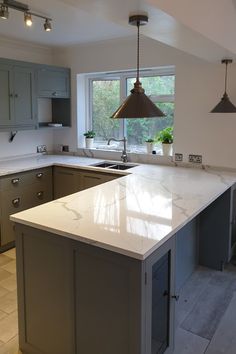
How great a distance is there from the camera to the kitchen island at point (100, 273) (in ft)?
5.33

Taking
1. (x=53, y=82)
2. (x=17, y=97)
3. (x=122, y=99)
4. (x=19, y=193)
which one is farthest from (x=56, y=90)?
(x=19, y=193)

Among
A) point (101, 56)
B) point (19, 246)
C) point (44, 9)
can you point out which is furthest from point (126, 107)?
point (101, 56)

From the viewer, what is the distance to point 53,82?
430cm

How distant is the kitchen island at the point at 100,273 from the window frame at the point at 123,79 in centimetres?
190

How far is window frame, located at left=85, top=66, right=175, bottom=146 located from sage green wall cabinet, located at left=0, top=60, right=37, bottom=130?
871 mm

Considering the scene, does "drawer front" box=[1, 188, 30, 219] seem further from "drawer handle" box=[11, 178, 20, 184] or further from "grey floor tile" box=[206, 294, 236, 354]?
"grey floor tile" box=[206, 294, 236, 354]

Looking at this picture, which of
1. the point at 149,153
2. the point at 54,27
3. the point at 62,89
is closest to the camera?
the point at 54,27

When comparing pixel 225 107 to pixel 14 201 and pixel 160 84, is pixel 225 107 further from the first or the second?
pixel 14 201

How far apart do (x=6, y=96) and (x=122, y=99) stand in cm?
145

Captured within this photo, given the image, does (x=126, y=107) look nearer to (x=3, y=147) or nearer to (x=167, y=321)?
(x=167, y=321)

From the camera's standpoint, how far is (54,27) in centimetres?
347

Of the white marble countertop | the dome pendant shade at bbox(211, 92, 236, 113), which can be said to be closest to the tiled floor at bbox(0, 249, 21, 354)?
the white marble countertop

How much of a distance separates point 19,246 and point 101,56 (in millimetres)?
2976

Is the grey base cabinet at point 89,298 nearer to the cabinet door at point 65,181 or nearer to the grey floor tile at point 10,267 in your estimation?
the grey floor tile at point 10,267
